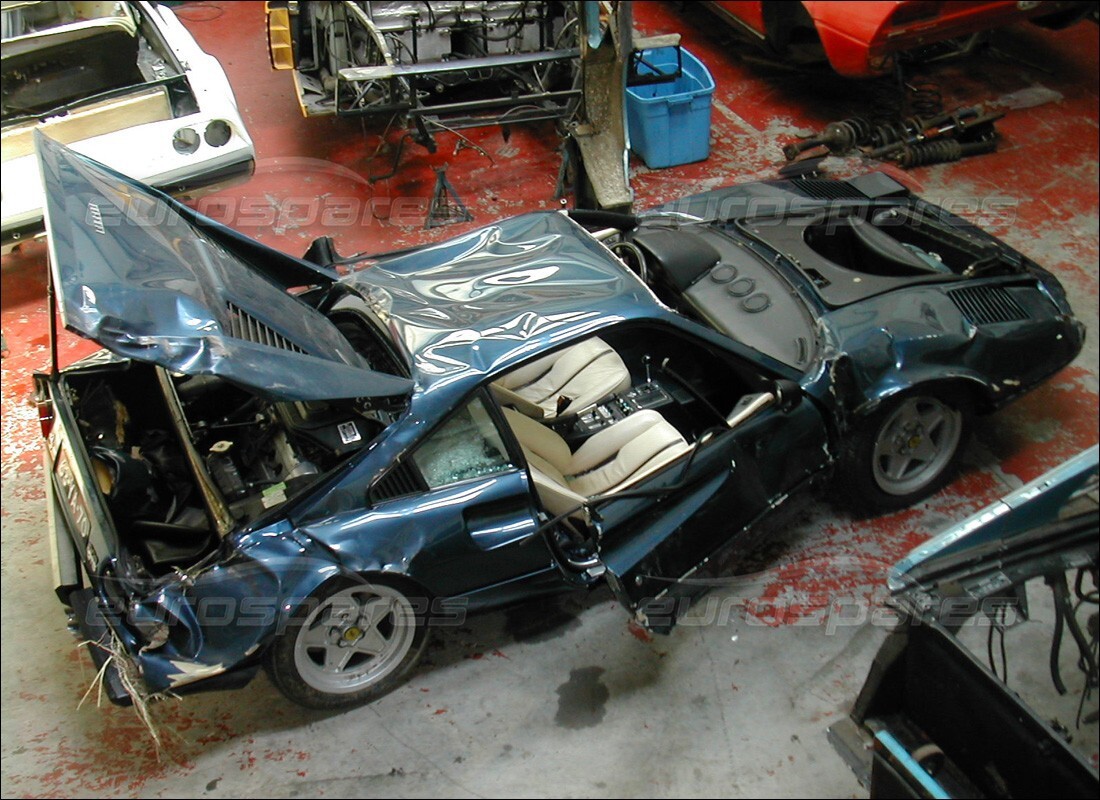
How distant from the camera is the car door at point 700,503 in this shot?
3053 mm

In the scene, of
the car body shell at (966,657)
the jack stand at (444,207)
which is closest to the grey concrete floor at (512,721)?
the car body shell at (966,657)

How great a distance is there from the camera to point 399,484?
2912 millimetres

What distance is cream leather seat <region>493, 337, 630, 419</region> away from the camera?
3543 millimetres

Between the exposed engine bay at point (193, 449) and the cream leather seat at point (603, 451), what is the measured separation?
66 centimetres

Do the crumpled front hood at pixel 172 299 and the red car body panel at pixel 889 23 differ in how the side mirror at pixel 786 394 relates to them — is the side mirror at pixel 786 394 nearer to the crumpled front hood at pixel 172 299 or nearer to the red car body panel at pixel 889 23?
the crumpled front hood at pixel 172 299

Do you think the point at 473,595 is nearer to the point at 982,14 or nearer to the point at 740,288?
the point at 740,288

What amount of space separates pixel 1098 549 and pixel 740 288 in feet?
4.94

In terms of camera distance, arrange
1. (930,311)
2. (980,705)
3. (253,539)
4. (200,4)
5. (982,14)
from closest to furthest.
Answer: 1. (980,705)
2. (253,539)
3. (930,311)
4. (982,14)
5. (200,4)

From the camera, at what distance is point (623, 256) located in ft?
12.7

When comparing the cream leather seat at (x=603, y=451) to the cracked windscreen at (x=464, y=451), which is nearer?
the cracked windscreen at (x=464, y=451)

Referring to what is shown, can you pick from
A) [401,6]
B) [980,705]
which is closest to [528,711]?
[980,705]

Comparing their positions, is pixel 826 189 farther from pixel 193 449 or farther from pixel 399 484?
pixel 193 449

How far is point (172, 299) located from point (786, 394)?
1.90 metres

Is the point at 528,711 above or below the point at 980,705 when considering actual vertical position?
below
